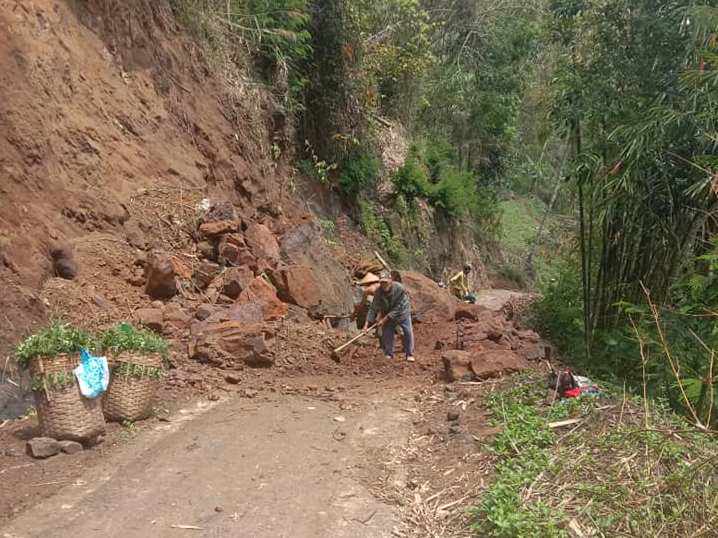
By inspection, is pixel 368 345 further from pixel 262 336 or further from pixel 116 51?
pixel 116 51

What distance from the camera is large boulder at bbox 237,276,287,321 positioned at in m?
8.44

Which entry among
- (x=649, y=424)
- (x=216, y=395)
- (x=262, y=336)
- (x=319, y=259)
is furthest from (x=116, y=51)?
(x=649, y=424)

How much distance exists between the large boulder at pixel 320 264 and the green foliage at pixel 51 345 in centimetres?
470

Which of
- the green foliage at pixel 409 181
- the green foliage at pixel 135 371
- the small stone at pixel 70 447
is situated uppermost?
the green foliage at pixel 409 181

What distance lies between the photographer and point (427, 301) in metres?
10.6

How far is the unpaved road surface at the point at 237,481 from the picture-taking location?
385 cm

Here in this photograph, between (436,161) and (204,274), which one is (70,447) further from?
(436,161)

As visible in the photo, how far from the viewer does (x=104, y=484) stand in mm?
4320

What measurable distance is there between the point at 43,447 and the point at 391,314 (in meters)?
4.63

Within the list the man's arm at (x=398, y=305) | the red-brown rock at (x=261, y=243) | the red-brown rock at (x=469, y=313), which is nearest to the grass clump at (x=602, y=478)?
the man's arm at (x=398, y=305)

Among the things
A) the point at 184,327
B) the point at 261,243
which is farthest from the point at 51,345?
the point at 261,243

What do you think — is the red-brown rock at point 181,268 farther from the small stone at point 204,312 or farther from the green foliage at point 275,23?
the green foliage at point 275,23

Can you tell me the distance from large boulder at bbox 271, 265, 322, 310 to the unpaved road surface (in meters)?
3.16

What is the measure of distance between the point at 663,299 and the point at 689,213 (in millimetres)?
1149
